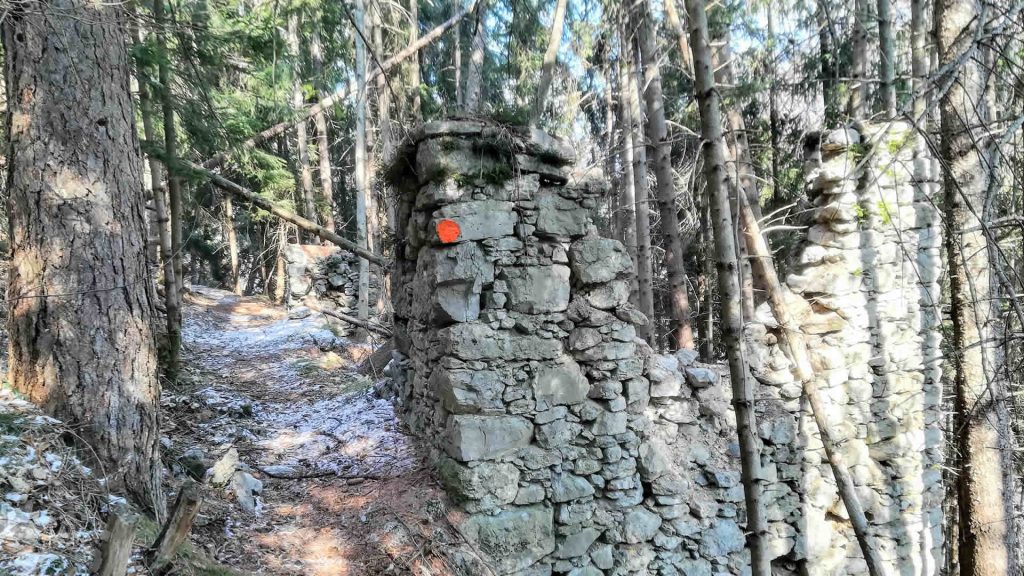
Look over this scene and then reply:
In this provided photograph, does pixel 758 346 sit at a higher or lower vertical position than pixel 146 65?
lower

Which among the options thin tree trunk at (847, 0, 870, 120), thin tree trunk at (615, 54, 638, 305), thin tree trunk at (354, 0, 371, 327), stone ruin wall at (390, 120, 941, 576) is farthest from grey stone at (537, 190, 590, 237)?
thin tree trunk at (354, 0, 371, 327)

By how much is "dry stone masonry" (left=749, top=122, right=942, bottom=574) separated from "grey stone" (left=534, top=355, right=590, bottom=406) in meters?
1.98

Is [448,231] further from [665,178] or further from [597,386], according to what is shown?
[665,178]

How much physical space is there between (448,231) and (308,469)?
97.5 inches

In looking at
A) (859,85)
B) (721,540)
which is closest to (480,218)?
(721,540)

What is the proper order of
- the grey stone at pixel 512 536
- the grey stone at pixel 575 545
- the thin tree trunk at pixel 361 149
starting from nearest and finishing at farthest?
1. the grey stone at pixel 512 536
2. the grey stone at pixel 575 545
3. the thin tree trunk at pixel 361 149

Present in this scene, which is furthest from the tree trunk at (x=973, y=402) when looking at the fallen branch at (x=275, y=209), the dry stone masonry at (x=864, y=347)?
the fallen branch at (x=275, y=209)

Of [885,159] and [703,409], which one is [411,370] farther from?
[885,159]

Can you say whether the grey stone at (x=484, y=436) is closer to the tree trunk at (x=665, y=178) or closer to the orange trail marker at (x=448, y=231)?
the orange trail marker at (x=448, y=231)

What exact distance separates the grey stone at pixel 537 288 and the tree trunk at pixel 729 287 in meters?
1.37

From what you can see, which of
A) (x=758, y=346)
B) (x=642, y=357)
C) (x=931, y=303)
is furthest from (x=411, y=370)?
(x=931, y=303)

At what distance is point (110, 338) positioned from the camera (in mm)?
3139

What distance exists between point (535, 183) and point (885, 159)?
3667 mm

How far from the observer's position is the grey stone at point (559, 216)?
4.11 m
